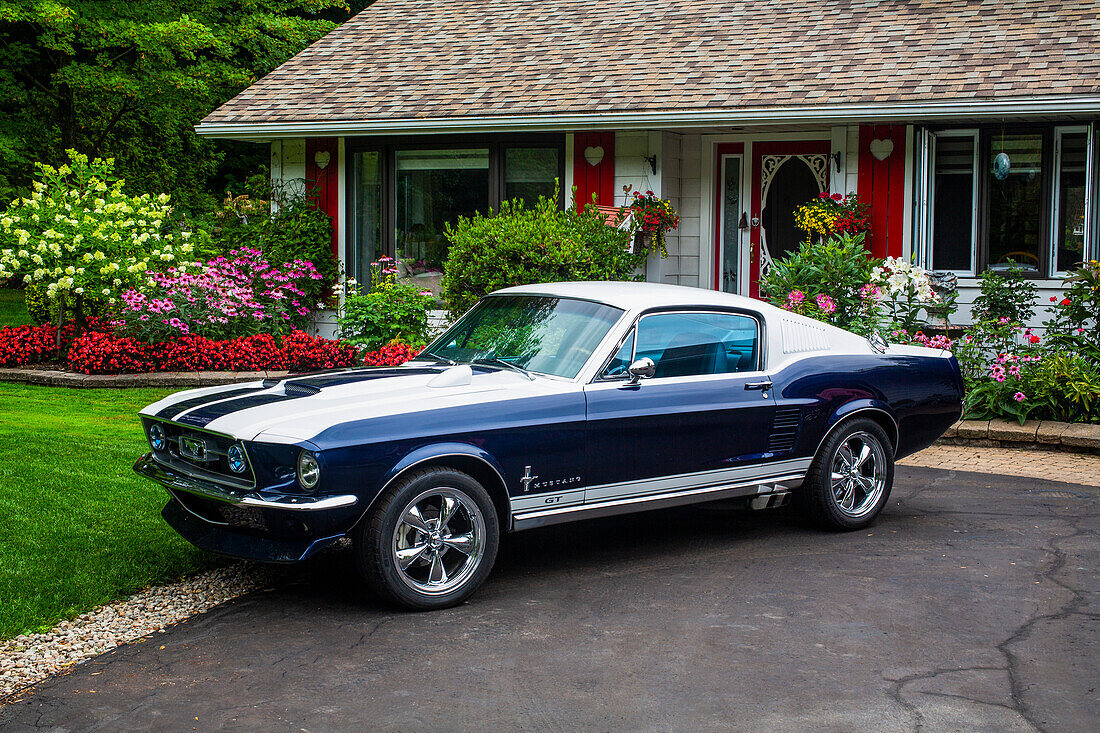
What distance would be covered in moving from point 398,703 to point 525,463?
1609mm

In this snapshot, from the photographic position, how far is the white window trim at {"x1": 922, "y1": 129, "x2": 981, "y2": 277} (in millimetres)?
12344

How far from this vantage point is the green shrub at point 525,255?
1215 centimetres

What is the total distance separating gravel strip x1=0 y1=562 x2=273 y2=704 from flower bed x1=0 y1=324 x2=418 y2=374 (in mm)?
6210

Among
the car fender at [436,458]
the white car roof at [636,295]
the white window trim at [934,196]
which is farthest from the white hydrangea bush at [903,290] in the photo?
the car fender at [436,458]

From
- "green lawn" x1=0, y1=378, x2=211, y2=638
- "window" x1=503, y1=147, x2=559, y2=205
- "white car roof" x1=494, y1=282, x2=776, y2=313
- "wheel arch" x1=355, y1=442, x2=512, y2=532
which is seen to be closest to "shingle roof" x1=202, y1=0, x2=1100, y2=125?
"window" x1=503, y1=147, x2=559, y2=205

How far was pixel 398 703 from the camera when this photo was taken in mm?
4207

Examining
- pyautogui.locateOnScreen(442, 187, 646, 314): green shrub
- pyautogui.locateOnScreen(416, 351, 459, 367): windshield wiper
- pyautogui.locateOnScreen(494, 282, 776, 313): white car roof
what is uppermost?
pyautogui.locateOnScreen(442, 187, 646, 314): green shrub

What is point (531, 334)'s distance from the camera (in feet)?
20.6

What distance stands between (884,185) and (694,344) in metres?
7.32

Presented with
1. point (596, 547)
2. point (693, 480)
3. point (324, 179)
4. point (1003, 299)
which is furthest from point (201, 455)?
point (324, 179)

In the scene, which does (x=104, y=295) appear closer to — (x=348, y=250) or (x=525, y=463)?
(x=348, y=250)

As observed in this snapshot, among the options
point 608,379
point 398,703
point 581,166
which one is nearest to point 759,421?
point 608,379

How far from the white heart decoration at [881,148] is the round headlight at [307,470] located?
9500mm

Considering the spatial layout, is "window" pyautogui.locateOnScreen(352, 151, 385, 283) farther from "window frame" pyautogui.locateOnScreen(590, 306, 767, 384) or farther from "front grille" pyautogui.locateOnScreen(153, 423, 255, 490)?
"front grille" pyautogui.locateOnScreen(153, 423, 255, 490)
